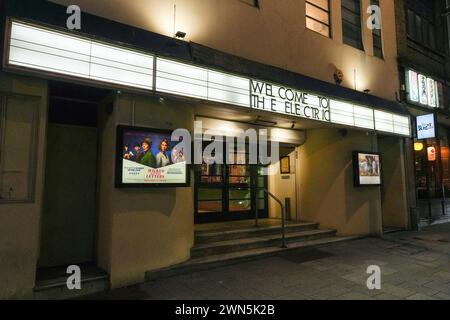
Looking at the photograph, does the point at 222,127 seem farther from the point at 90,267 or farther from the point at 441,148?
the point at 441,148

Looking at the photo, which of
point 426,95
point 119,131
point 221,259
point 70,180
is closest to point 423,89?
point 426,95

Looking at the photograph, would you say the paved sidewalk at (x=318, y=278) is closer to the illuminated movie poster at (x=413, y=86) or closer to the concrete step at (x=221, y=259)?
the concrete step at (x=221, y=259)

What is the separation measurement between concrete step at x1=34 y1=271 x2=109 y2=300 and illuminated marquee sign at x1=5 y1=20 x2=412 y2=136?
9.89 ft

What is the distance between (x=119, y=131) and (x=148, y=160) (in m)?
0.67

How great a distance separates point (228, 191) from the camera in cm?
905

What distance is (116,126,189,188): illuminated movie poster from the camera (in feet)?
16.3

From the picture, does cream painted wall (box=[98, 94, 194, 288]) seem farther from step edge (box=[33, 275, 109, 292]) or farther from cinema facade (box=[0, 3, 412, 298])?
step edge (box=[33, 275, 109, 292])

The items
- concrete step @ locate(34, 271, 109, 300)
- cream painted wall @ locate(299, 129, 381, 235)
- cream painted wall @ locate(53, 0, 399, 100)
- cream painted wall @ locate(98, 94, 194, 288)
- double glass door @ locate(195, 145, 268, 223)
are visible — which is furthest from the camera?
cream painted wall @ locate(299, 129, 381, 235)

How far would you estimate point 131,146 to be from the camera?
199 inches

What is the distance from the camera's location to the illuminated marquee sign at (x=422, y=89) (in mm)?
11328

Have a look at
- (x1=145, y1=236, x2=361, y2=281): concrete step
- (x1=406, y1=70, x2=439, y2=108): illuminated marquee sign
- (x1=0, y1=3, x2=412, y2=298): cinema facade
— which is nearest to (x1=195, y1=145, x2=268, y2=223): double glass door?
(x1=0, y1=3, x2=412, y2=298): cinema facade

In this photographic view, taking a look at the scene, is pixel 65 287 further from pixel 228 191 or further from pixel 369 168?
pixel 369 168

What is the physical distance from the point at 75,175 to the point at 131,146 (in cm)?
148
